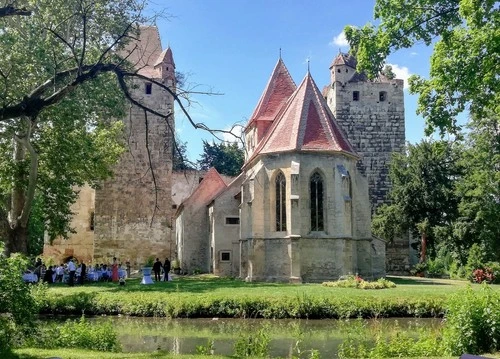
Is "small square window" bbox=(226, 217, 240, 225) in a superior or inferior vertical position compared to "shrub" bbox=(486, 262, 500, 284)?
superior

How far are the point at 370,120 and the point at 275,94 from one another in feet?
28.0

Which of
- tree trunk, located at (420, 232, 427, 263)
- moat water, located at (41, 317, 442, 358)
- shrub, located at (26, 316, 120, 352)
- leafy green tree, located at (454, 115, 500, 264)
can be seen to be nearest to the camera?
shrub, located at (26, 316, 120, 352)

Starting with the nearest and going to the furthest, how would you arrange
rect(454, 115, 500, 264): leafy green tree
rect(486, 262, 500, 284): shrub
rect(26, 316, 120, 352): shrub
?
rect(26, 316, 120, 352): shrub, rect(486, 262, 500, 284): shrub, rect(454, 115, 500, 264): leafy green tree

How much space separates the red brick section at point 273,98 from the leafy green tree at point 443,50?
67.3ft

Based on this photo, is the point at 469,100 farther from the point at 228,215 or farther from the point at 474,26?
the point at 228,215

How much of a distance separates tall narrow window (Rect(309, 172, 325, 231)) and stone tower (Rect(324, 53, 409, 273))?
45.2 ft

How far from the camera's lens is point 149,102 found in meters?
39.3

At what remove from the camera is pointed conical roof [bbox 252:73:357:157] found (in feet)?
89.7

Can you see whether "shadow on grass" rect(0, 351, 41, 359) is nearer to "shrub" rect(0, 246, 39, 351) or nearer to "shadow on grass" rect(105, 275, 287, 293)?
"shrub" rect(0, 246, 39, 351)

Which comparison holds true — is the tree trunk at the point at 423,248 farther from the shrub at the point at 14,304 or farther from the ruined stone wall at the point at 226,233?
the shrub at the point at 14,304

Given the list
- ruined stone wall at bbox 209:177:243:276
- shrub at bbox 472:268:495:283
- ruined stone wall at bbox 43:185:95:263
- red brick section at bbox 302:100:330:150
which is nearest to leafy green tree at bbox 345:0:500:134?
red brick section at bbox 302:100:330:150

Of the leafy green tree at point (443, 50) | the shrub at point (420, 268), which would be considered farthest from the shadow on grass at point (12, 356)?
the shrub at point (420, 268)

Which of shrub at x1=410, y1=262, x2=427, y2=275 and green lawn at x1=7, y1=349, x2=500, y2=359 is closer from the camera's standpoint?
green lawn at x1=7, y1=349, x2=500, y2=359

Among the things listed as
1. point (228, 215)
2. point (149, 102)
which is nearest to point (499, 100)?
point (228, 215)
